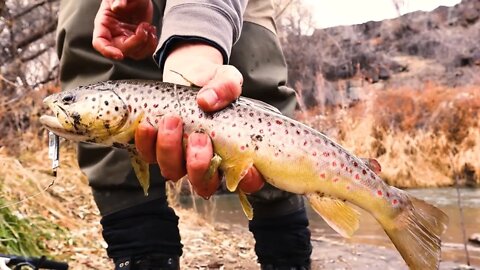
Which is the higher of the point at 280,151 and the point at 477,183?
the point at 280,151

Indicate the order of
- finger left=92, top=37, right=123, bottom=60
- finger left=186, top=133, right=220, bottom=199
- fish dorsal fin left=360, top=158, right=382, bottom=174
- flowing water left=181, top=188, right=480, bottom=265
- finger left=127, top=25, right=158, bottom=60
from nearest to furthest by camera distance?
finger left=186, top=133, right=220, bottom=199, fish dorsal fin left=360, top=158, right=382, bottom=174, finger left=92, top=37, right=123, bottom=60, finger left=127, top=25, right=158, bottom=60, flowing water left=181, top=188, right=480, bottom=265

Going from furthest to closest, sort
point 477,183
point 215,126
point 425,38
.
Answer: point 425,38
point 477,183
point 215,126

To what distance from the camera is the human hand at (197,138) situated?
135 cm

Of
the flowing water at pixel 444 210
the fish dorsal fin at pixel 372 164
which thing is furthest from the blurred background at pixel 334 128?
the fish dorsal fin at pixel 372 164

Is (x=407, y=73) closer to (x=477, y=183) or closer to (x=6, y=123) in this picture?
(x=477, y=183)

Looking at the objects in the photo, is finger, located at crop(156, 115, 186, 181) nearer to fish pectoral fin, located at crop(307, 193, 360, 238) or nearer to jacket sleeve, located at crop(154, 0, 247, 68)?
jacket sleeve, located at crop(154, 0, 247, 68)

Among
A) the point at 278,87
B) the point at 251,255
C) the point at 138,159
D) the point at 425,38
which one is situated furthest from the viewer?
the point at 425,38

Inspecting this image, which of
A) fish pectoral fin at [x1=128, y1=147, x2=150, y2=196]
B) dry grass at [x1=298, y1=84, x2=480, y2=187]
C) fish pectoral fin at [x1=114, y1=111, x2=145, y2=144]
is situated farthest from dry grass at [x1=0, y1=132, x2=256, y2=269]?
dry grass at [x1=298, y1=84, x2=480, y2=187]

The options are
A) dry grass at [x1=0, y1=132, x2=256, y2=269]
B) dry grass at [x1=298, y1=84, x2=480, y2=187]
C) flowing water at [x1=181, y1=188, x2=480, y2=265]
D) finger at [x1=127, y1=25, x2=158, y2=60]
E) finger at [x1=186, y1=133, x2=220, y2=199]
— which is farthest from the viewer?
dry grass at [x1=298, y1=84, x2=480, y2=187]

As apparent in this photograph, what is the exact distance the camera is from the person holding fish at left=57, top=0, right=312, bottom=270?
54.5 inches

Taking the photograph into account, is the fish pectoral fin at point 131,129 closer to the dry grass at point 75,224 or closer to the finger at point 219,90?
the finger at point 219,90

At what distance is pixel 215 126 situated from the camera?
1.39m

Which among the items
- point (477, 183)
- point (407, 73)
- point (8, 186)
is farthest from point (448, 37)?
point (8, 186)

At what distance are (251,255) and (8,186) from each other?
1586 mm
